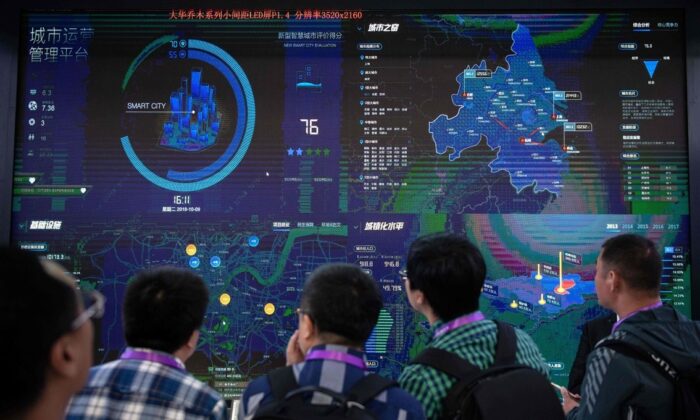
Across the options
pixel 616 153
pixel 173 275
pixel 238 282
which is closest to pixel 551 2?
pixel 616 153

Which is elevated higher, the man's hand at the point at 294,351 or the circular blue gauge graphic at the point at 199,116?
the circular blue gauge graphic at the point at 199,116

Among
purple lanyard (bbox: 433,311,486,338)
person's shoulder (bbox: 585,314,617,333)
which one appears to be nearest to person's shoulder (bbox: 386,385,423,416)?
purple lanyard (bbox: 433,311,486,338)

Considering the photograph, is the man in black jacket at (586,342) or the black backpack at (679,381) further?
the man in black jacket at (586,342)

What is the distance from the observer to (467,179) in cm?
298

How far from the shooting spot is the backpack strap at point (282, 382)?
50.6 inches

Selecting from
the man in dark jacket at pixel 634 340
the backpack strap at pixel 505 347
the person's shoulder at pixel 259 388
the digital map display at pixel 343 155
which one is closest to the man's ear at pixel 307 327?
the person's shoulder at pixel 259 388

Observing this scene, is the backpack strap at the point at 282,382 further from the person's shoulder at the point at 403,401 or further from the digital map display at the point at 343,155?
the digital map display at the point at 343,155

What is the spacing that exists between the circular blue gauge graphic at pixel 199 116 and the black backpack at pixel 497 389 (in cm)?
189

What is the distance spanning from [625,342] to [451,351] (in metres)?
0.59

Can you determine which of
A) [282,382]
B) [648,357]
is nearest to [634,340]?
[648,357]

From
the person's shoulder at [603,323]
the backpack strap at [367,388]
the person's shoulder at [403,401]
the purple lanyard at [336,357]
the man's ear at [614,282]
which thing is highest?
the man's ear at [614,282]

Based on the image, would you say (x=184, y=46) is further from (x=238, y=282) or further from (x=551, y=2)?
(x=551, y=2)

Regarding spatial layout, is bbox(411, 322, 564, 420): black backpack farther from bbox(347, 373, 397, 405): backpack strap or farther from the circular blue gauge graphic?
the circular blue gauge graphic

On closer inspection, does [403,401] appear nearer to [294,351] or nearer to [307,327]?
[307,327]
